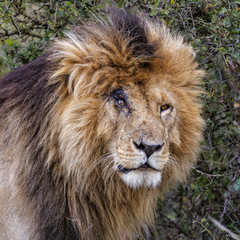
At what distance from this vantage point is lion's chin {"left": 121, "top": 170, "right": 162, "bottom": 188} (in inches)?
123

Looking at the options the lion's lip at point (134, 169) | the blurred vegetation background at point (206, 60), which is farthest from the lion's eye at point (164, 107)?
the blurred vegetation background at point (206, 60)

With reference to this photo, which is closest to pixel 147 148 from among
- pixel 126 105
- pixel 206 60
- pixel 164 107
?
pixel 126 105

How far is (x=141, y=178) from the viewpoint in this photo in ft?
10.3

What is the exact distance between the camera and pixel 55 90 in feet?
11.2

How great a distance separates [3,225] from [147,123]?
1430 mm

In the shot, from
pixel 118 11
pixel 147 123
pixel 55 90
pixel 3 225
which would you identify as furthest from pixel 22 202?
pixel 118 11

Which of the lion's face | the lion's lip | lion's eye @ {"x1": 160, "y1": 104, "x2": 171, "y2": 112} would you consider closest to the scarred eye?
the lion's face

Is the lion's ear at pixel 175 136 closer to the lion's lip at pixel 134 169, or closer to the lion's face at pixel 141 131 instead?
the lion's face at pixel 141 131

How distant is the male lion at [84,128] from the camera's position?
10.8 ft

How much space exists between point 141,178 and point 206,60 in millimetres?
2127

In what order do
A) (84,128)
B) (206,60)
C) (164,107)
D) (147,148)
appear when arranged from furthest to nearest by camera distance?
(206,60) → (164,107) → (84,128) → (147,148)

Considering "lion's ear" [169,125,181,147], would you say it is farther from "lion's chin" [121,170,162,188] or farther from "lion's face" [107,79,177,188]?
"lion's chin" [121,170,162,188]

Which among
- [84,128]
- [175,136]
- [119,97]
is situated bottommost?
[175,136]

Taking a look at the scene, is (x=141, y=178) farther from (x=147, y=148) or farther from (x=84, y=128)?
(x=84, y=128)
